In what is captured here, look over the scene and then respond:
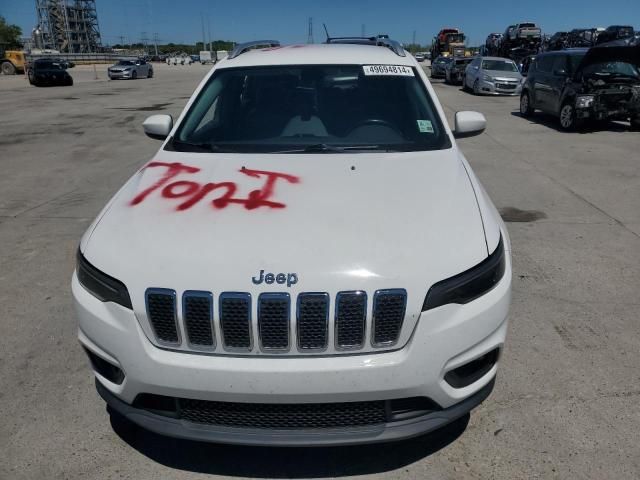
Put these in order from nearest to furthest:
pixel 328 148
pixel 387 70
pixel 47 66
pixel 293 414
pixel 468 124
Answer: pixel 293 414
pixel 328 148
pixel 387 70
pixel 468 124
pixel 47 66

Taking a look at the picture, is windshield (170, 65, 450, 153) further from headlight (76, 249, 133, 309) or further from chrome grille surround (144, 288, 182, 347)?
chrome grille surround (144, 288, 182, 347)

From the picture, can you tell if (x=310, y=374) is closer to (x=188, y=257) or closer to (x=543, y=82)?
(x=188, y=257)

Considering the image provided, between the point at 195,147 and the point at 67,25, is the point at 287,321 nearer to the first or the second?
the point at 195,147

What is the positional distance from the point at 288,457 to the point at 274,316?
2.79 feet

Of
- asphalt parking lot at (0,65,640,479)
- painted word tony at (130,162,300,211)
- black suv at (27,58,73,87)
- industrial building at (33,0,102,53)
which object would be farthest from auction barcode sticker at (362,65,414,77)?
industrial building at (33,0,102,53)

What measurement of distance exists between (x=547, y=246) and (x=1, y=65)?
53935 mm

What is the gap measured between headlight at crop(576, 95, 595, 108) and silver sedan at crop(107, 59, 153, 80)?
112ft

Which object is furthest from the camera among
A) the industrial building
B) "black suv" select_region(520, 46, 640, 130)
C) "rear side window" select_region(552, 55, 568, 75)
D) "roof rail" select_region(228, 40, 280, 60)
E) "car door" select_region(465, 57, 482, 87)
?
the industrial building

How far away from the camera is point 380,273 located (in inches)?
77.9

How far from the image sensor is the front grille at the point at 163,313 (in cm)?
198

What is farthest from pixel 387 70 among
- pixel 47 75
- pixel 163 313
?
pixel 47 75

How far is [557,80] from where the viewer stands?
1248 cm

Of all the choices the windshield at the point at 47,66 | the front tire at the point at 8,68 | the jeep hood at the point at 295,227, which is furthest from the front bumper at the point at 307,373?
the front tire at the point at 8,68

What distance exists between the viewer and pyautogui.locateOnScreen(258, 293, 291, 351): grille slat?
1919 millimetres
